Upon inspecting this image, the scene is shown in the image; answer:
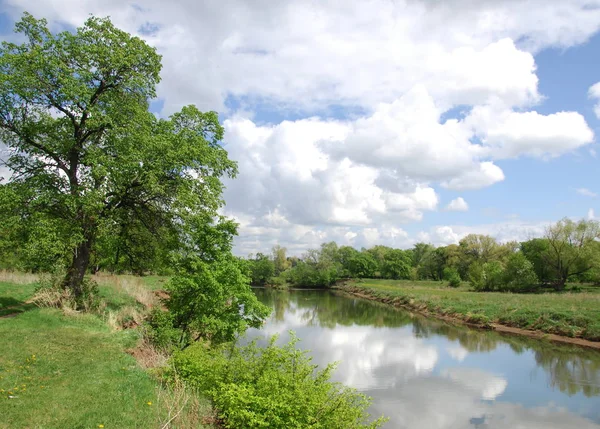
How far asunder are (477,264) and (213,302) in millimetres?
60412

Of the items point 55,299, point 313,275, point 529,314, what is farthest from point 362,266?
point 55,299

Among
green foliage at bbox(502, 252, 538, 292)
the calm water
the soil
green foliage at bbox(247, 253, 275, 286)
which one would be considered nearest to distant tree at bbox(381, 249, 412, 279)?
green foliage at bbox(247, 253, 275, 286)

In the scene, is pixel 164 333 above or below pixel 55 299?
below

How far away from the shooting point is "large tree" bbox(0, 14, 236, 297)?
524 inches

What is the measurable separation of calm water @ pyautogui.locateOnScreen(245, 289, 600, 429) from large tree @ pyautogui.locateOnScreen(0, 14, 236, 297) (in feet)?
31.5

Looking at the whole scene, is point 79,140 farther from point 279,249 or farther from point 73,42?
point 279,249

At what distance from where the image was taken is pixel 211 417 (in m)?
8.45

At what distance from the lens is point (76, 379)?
27.7 feet

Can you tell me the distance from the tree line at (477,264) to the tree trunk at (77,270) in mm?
6125

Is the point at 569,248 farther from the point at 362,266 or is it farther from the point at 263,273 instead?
the point at 263,273

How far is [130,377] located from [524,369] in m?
19.3

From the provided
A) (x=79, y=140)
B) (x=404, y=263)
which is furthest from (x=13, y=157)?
(x=404, y=263)

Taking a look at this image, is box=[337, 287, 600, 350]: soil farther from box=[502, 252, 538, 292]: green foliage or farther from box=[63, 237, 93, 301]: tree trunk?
box=[63, 237, 93, 301]: tree trunk

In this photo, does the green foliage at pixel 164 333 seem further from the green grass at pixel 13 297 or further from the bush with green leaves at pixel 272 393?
the bush with green leaves at pixel 272 393
